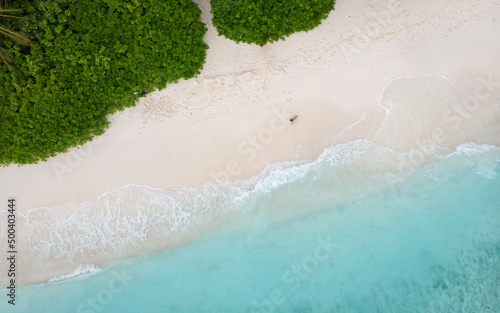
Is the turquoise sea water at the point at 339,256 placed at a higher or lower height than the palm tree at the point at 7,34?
lower

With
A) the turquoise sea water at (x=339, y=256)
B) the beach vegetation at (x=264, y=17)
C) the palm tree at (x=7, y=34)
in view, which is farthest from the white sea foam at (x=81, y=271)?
the beach vegetation at (x=264, y=17)

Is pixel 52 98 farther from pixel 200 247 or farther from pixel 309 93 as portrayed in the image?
pixel 309 93

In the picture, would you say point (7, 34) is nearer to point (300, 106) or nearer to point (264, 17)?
point (264, 17)

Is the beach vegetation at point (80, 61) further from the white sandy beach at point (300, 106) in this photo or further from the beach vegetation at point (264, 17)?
the white sandy beach at point (300, 106)

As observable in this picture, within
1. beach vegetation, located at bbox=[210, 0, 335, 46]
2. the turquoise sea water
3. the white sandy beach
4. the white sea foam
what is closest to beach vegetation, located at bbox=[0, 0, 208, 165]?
beach vegetation, located at bbox=[210, 0, 335, 46]

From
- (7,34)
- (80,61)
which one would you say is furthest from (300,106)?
(7,34)

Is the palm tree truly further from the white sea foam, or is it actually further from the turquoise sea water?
the turquoise sea water
